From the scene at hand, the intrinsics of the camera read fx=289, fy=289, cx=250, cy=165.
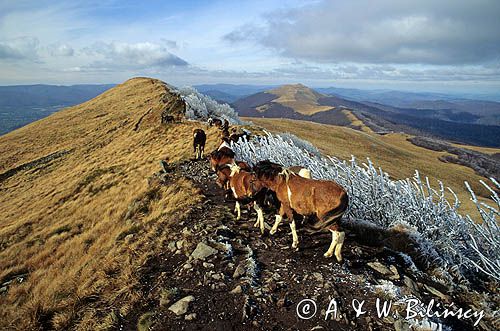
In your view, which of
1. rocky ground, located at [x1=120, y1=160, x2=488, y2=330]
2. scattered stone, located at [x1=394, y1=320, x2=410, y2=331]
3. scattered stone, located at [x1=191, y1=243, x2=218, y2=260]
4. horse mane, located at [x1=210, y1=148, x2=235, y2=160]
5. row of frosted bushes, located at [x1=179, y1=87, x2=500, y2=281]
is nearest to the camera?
scattered stone, located at [x1=394, y1=320, x2=410, y2=331]

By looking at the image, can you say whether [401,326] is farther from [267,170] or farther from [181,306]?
[267,170]

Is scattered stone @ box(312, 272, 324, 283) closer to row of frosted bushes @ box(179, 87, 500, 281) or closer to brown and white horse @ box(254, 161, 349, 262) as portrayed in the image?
brown and white horse @ box(254, 161, 349, 262)

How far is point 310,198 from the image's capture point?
18.4 feet

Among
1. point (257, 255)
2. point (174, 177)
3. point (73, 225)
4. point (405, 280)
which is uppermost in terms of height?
point (405, 280)

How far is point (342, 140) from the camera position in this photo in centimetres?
6025

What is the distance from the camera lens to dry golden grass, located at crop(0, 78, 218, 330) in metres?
5.77

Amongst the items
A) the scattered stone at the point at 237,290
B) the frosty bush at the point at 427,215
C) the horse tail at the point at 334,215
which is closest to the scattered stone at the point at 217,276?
the scattered stone at the point at 237,290

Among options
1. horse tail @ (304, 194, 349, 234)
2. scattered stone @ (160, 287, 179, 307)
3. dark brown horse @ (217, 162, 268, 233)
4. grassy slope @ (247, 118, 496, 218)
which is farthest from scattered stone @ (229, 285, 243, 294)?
grassy slope @ (247, 118, 496, 218)

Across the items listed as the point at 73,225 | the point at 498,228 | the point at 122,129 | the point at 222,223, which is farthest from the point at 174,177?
the point at 122,129

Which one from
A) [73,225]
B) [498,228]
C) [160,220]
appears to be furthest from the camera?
[73,225]

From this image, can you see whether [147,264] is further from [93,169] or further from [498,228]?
[93,169]

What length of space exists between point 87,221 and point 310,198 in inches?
502

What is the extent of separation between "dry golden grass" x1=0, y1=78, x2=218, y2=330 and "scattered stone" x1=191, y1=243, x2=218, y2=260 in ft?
4.14

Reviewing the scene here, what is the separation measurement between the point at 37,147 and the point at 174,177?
122 ft
